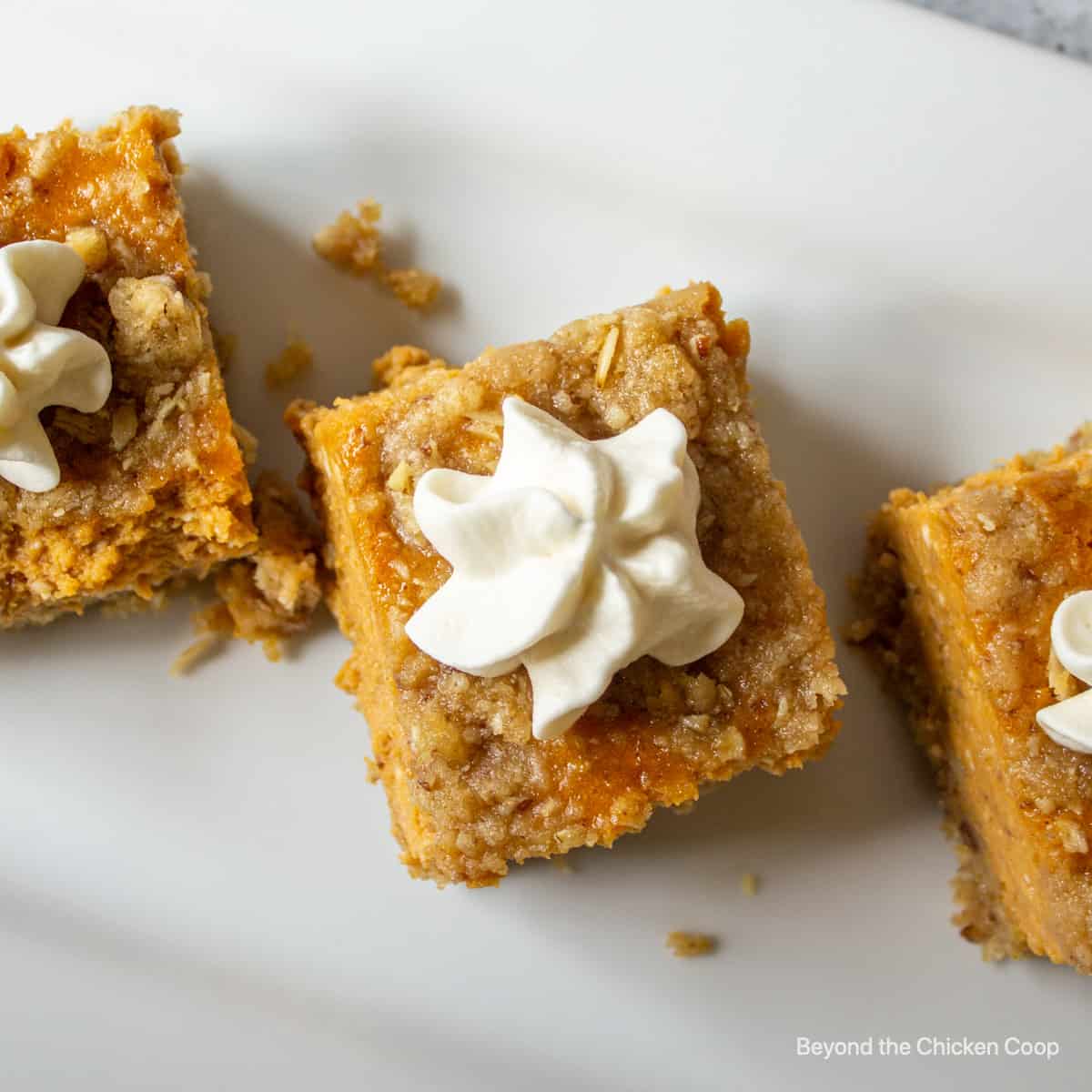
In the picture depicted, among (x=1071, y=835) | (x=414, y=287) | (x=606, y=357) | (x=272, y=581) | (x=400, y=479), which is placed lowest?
(x=272, y=581)

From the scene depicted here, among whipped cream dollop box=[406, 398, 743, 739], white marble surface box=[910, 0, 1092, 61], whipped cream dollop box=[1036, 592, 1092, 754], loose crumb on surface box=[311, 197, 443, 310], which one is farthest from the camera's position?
white marble surface box=[910, 0, 1092, 61]

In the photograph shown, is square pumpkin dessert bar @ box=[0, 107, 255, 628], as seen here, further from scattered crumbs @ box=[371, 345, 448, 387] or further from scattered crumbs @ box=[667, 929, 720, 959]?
scattered crumbs @ box=[667, 929, 720, 959]

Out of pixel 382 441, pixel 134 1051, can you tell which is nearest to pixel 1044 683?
pixel 382 441

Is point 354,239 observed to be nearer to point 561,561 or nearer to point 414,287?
point 414,287

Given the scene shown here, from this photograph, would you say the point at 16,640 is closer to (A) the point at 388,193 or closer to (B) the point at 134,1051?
(B) the point at 134,1051

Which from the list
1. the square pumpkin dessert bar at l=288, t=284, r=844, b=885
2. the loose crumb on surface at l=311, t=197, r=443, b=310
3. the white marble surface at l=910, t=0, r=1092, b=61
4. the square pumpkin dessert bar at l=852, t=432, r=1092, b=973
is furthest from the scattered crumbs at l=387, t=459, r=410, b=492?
the white marble surface at l=910, t=0, r=1092, b=61

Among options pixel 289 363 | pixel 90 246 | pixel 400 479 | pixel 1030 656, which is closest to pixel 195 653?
pixel 289 363
